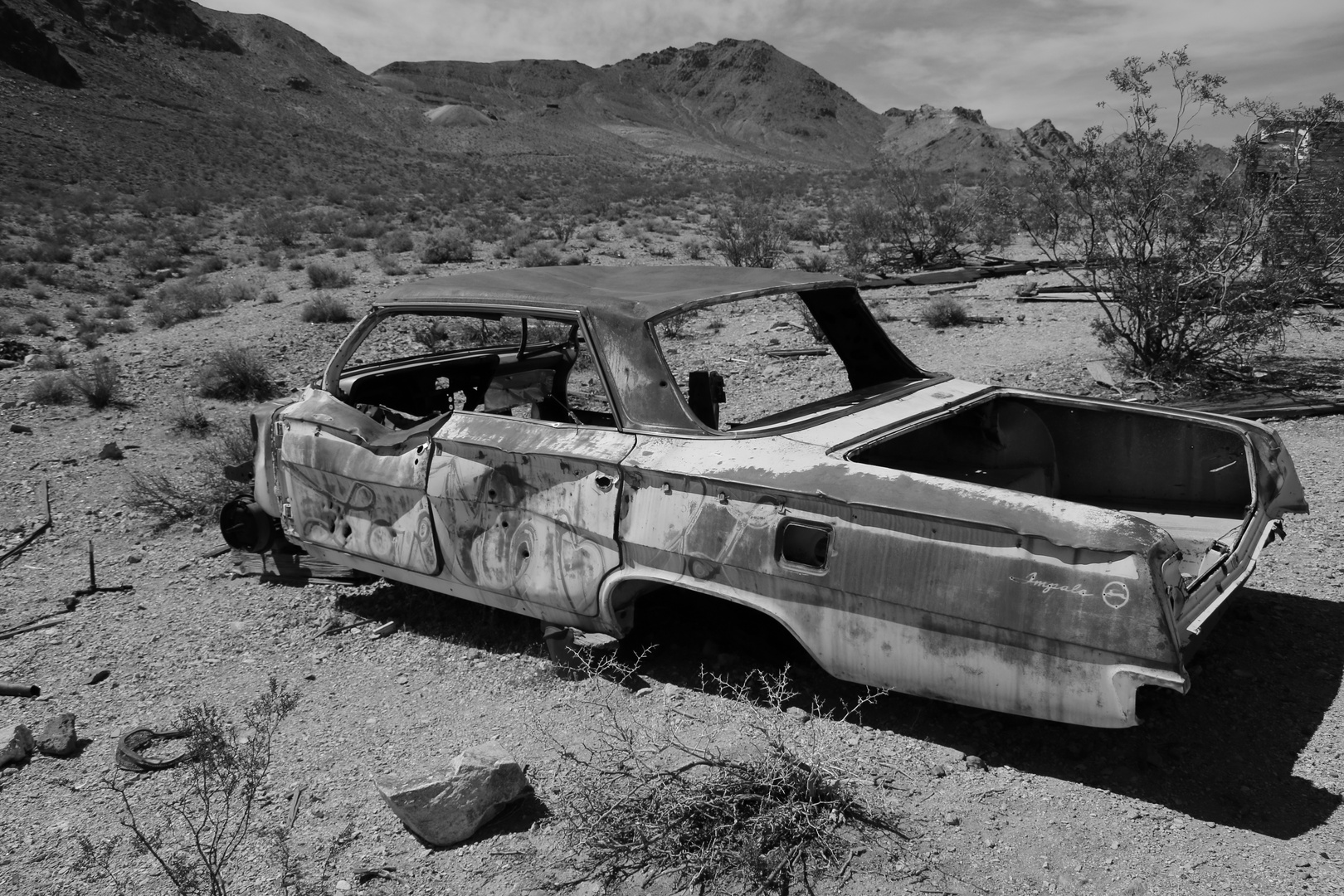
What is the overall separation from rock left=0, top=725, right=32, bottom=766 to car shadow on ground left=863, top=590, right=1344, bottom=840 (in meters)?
3.05

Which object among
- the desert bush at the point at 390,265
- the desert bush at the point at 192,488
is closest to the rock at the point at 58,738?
the desert bush at the point at 192,488

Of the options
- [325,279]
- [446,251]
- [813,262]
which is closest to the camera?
[325,279]

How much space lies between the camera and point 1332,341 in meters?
9.83

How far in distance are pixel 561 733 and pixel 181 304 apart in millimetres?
12452

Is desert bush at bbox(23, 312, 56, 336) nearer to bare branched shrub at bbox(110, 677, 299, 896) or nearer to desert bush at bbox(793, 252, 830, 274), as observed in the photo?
bare branched shrub at bbox(110, 677, 299, 896)

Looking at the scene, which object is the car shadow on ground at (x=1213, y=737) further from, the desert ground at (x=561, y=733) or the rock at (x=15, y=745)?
the rock at (x=15, y=745)

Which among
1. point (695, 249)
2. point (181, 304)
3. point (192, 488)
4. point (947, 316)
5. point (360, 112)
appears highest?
point (360, 112)

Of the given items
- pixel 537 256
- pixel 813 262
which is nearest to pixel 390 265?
pixel 537 256

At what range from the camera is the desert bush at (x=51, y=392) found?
876 centimetres

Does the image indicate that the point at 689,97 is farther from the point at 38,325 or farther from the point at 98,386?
the point at 98,386

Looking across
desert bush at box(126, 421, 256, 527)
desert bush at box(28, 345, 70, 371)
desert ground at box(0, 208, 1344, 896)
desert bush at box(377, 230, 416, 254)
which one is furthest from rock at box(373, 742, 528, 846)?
desert bush at box(377, 230, 416, 254)

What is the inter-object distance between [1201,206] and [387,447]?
→ 7.06 metres

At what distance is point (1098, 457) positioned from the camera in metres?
4.46

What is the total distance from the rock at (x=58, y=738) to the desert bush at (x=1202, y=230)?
25.4 ft
